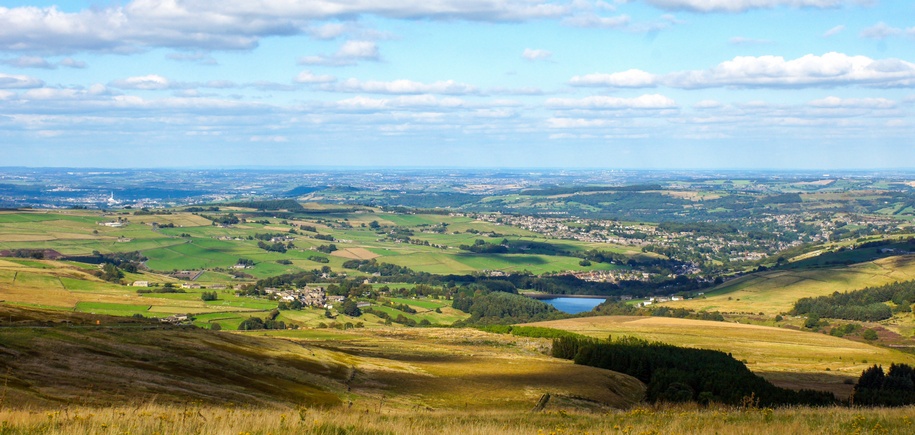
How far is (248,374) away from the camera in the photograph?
4350 cm

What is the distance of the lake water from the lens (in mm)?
174500

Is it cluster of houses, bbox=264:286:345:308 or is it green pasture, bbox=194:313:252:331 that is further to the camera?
cluster of houses, bbox=264:286:345:308

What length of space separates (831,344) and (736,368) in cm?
4722

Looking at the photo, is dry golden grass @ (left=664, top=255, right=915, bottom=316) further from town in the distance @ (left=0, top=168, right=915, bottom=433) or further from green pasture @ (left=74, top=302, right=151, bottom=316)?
green pasture @ (left=74, top=302, right=151, bottom=316)

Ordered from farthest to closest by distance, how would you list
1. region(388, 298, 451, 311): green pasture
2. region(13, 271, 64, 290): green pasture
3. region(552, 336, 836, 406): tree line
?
region(388, 298, 451, 311): green pasture, region(13, 271, 64, 290): green pasture, region(552, 336, 836, 406): tree line

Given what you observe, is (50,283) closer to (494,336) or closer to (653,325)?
(494,336)

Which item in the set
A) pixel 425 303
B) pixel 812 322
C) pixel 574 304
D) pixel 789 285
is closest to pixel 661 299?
pixel 574 304

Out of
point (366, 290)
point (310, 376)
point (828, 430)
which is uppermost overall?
point (828, 430)

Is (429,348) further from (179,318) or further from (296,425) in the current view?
(296,425)

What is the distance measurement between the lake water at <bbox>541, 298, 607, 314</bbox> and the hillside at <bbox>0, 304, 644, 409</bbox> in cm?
10730

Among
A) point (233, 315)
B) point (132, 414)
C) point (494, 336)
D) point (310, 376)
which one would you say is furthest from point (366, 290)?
point (132, 414)

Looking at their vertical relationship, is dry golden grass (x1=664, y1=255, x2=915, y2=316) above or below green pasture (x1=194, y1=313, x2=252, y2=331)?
below

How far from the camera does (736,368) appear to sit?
68188 millimetres

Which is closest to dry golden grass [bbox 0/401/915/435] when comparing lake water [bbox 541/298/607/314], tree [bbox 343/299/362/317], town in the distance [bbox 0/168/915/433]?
town in the distance [bbox 0/168/915/433]
